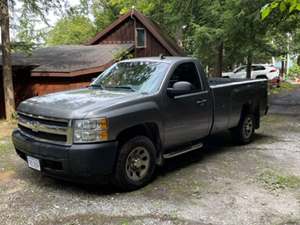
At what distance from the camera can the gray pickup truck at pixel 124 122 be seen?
15.7 ft

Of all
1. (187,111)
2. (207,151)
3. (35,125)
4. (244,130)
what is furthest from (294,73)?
(35,125)

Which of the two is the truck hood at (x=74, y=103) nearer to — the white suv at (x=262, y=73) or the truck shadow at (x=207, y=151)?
the truck shadow at (x=207, y=151)

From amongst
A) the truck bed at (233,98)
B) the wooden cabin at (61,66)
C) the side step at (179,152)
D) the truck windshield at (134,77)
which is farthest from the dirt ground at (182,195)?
the wooden cabin at (61,66)

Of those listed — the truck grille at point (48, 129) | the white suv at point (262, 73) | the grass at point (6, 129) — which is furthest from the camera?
the white suv at point (262, 73)

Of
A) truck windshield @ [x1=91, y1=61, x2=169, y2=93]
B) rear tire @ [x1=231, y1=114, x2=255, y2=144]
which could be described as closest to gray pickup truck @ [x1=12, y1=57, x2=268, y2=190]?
truck windshield @ [x1=91, y1=61, x2=169, y2=93]

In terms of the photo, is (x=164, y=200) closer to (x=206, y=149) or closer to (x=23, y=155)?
(x=23, y=155)

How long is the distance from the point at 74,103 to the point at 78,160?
87 centimetres

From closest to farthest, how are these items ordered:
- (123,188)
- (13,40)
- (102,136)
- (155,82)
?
(102,136) < (123,188) < (155,82) < (13,40)

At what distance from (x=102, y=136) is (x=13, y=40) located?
9.40 m

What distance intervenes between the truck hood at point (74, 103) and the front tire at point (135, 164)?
630 millimetres

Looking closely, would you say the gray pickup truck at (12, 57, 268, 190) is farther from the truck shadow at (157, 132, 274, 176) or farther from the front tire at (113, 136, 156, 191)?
the truck shadow at (157, 132, 274, 176)

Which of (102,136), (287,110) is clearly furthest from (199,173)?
(287,110)

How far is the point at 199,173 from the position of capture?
604 centimetres

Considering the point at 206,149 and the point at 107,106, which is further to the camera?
the point at 206,149
